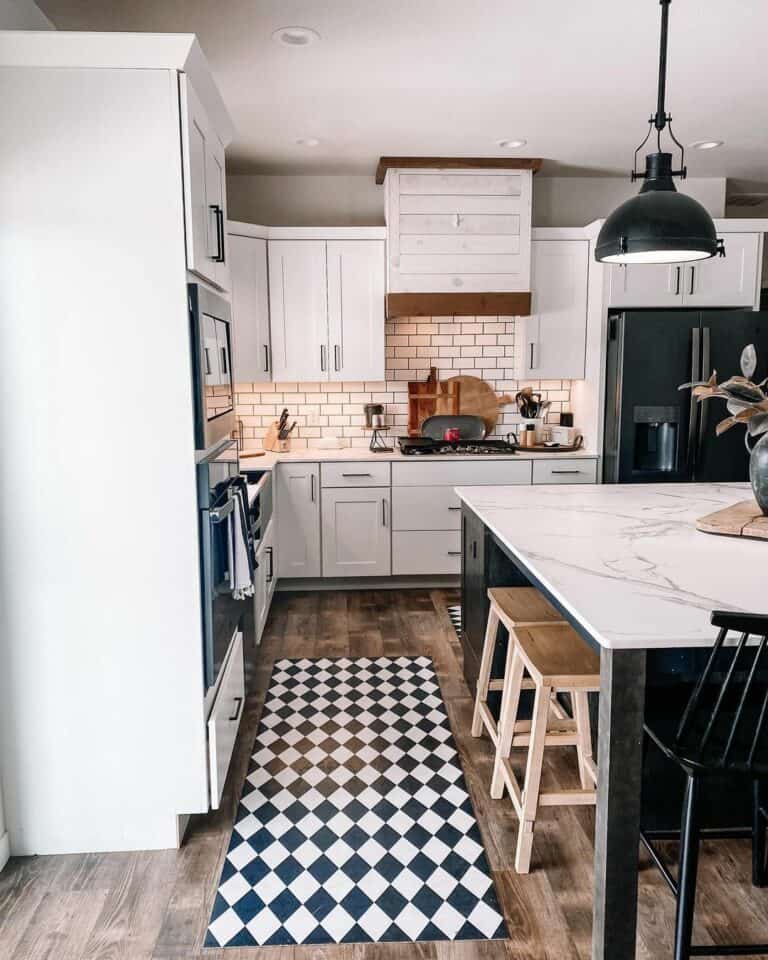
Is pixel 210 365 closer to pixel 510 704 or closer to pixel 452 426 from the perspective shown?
pixel 510 704

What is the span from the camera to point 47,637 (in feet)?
6.86

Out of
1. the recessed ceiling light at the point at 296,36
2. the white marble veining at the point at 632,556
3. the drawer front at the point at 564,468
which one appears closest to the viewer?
the white marble veining at the point at 632,556

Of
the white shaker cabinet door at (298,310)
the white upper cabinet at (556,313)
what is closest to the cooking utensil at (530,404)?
the white upper cabinet at (556,313)

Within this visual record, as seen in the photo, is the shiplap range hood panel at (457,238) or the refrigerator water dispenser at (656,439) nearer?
the refrigerator water dispenser at (656,439)

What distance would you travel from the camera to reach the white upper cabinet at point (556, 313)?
4.67 meters

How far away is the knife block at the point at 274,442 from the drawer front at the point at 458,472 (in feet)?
2.61

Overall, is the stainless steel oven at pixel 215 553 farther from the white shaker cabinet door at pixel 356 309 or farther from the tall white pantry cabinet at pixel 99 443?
the white shaker cabinet door at pixel 356 309

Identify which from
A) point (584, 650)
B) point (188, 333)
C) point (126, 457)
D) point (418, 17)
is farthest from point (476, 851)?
point (418, 17)

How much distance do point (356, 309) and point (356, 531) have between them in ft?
4.65

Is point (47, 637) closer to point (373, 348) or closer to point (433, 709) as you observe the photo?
point (433, 709)

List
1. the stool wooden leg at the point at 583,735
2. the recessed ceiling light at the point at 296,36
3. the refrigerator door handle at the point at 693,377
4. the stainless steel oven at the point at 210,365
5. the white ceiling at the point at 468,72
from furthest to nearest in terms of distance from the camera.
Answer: the refrigerator door handle at the point at 693,377, the recessed ceiling light at the point at 296,36, the white ceiling at the point at 468,72, the stool wooden leg at the point at 583,735, the stainless steel oven at the point at 210,365

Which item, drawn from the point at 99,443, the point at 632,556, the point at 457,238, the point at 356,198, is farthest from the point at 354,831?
the point at 356,198

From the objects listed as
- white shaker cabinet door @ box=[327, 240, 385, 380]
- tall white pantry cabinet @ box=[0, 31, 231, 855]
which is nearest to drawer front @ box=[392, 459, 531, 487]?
white shaker cabinet door @ box=[327, 240, 385, 380]

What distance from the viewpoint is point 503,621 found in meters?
2.46
